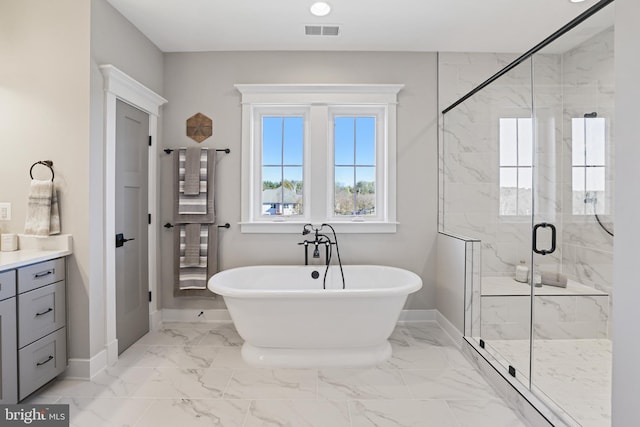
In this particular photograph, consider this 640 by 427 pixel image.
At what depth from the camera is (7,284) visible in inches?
73.9

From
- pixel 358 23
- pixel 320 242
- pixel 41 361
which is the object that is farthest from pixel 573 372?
pixel 41 361

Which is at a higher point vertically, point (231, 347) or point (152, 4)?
point (152, 4)

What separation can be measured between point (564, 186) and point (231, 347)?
2.72 m

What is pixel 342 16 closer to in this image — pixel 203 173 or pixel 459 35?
pixel 459 35

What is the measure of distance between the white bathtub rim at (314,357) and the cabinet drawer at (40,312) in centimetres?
124

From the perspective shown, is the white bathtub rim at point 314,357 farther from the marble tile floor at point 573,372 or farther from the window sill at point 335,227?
the window sill at point 335,227

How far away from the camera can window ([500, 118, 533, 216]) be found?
108 inches

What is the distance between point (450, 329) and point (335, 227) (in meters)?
1.35

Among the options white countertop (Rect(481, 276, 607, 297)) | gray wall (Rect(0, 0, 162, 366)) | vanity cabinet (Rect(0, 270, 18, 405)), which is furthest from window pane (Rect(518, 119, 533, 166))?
vanity cabinet (Rect(0, 270, 18, 405))

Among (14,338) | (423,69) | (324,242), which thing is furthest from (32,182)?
(423,69)

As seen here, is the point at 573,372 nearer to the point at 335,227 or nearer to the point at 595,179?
the point at 595,179

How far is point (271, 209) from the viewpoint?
357 centimetres

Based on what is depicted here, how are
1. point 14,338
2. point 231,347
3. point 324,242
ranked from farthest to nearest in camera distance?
1. point 324,242
2. point 231,347
3. point 14,338

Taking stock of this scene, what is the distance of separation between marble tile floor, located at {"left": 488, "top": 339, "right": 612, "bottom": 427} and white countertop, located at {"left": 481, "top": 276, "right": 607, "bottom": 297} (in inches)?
13.0
